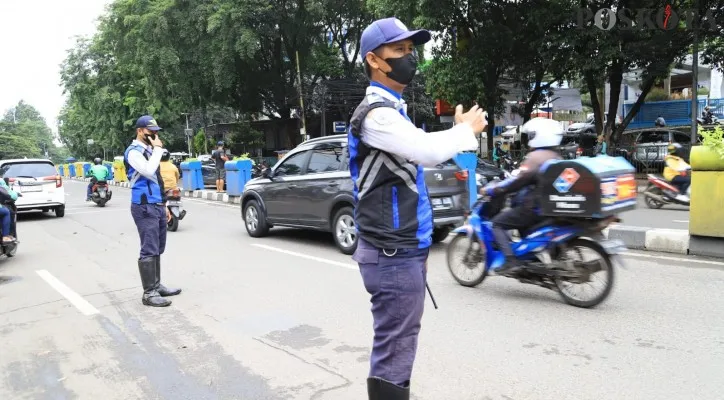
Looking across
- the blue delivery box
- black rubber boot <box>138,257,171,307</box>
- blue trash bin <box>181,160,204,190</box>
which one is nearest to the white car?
blue trash bin <box>181,160,204,190</box>

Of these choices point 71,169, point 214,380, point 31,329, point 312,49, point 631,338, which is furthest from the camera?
point 71,169

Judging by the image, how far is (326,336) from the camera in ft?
14.6

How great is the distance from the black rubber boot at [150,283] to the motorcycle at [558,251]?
3.19 meters

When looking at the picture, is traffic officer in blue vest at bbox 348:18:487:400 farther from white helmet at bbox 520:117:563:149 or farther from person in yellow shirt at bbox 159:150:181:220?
person in yellow shirt at bbox 159:150:181:220

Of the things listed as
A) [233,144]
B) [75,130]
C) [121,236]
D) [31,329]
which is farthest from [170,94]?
[75,130]

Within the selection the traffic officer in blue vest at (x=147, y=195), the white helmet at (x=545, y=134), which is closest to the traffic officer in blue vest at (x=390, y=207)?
the white helmet at (x=545, y=134)

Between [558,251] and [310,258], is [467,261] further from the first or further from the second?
[310,258]

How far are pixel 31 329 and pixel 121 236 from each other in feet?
19.2

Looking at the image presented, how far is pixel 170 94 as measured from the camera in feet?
98.0

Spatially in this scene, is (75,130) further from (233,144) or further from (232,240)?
(232,240)

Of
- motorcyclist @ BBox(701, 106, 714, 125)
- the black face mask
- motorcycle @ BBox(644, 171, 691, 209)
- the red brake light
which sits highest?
motorcyclist @ BBox(701, 106, 714, 125)

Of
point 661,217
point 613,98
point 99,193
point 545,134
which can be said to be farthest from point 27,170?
point 613,98

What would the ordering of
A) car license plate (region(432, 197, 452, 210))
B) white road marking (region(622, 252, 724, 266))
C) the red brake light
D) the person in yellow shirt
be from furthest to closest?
the red brake light → the person in yellow shirt → car license plate (region(432, 197, 452, 210)) → white road marking (region(622, 252, 724, 266))

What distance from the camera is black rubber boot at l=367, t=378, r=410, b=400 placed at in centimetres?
228
